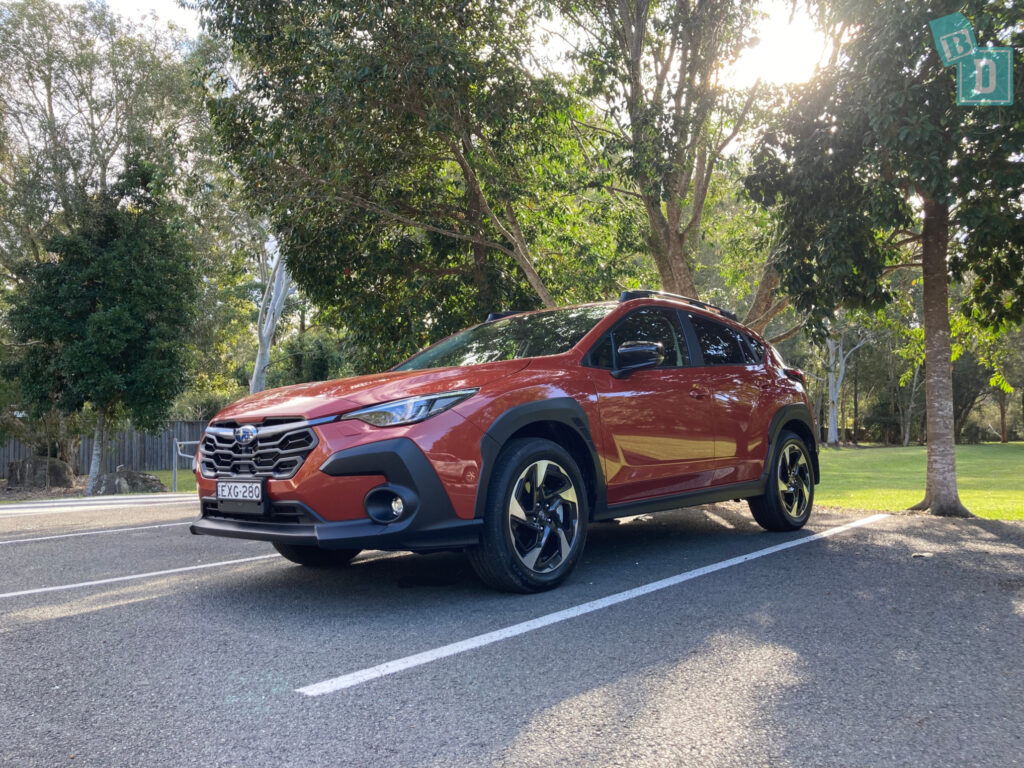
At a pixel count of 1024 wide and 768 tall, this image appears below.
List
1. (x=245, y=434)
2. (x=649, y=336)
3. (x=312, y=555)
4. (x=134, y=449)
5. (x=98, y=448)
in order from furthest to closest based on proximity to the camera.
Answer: (x=134, y=449) → (x=98, y=448) → (x=649, y=336) → (x=312, y=555) → (x=245, y=434)

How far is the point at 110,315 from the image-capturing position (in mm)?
19969

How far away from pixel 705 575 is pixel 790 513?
7.20ft

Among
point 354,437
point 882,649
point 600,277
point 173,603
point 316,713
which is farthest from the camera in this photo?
point 600,277

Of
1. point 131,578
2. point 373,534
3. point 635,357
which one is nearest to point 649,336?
point 635,357

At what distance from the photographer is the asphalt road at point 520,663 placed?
2695mm

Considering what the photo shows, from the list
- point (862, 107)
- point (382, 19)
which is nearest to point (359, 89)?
point (382, 19)

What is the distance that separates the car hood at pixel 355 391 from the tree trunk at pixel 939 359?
6977mm

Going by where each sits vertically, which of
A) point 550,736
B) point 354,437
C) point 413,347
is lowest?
point 550,736

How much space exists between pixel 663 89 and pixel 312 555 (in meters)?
9.28

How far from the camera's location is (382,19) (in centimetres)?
980

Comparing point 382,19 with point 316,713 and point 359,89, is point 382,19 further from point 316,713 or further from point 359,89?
point 316,713

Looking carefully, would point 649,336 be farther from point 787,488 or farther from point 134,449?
point 134,449

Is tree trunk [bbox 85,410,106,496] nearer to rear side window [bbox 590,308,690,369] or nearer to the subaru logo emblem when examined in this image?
the subaru logo emblem

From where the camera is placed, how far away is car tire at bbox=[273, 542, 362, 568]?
5723mm
